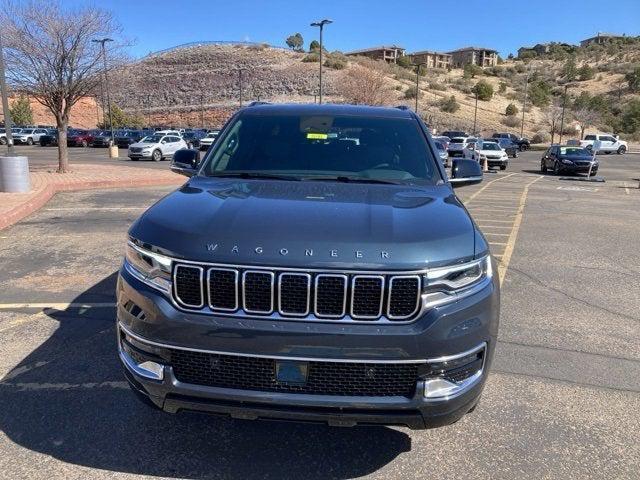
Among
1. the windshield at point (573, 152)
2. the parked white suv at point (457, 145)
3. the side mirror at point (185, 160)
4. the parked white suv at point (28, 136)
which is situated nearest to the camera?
the side mirror at point (185, 160)

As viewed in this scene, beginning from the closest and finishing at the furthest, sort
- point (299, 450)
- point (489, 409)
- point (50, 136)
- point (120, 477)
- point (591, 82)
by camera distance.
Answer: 1. point (120, 477)
2. point (299, 450)
3. point (489, 409)
4. point (50, 136)
5. point (591, 82)

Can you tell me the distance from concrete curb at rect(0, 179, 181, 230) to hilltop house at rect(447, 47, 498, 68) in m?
149

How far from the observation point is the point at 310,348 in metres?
2.48

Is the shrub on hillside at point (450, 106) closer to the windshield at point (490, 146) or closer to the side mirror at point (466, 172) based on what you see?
the windshield at point (490, 146)

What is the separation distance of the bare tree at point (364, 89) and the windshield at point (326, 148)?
58204mm

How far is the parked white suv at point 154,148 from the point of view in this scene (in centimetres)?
3155

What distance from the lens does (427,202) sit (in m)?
3.25

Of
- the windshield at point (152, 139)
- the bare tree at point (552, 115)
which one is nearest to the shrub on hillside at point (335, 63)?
the bare tree at point (552, 115)

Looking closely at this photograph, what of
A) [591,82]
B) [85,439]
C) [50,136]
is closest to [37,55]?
[85,439]

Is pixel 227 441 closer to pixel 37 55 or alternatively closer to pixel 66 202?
pixel 66 202

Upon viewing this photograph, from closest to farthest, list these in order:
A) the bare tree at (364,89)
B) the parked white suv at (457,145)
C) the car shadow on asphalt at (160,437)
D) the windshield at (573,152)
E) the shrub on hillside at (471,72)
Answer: the car shadow on asphalt at (160,437)
the windshield at (573,152)
the parked white suv at (457,145)
the bare tree at (364,89)
the shrub on hillside at (471,72)

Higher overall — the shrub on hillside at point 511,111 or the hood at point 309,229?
the shrub on hillside at point 511,111

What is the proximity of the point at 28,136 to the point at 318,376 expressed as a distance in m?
53.3

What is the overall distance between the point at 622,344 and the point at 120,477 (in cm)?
402
